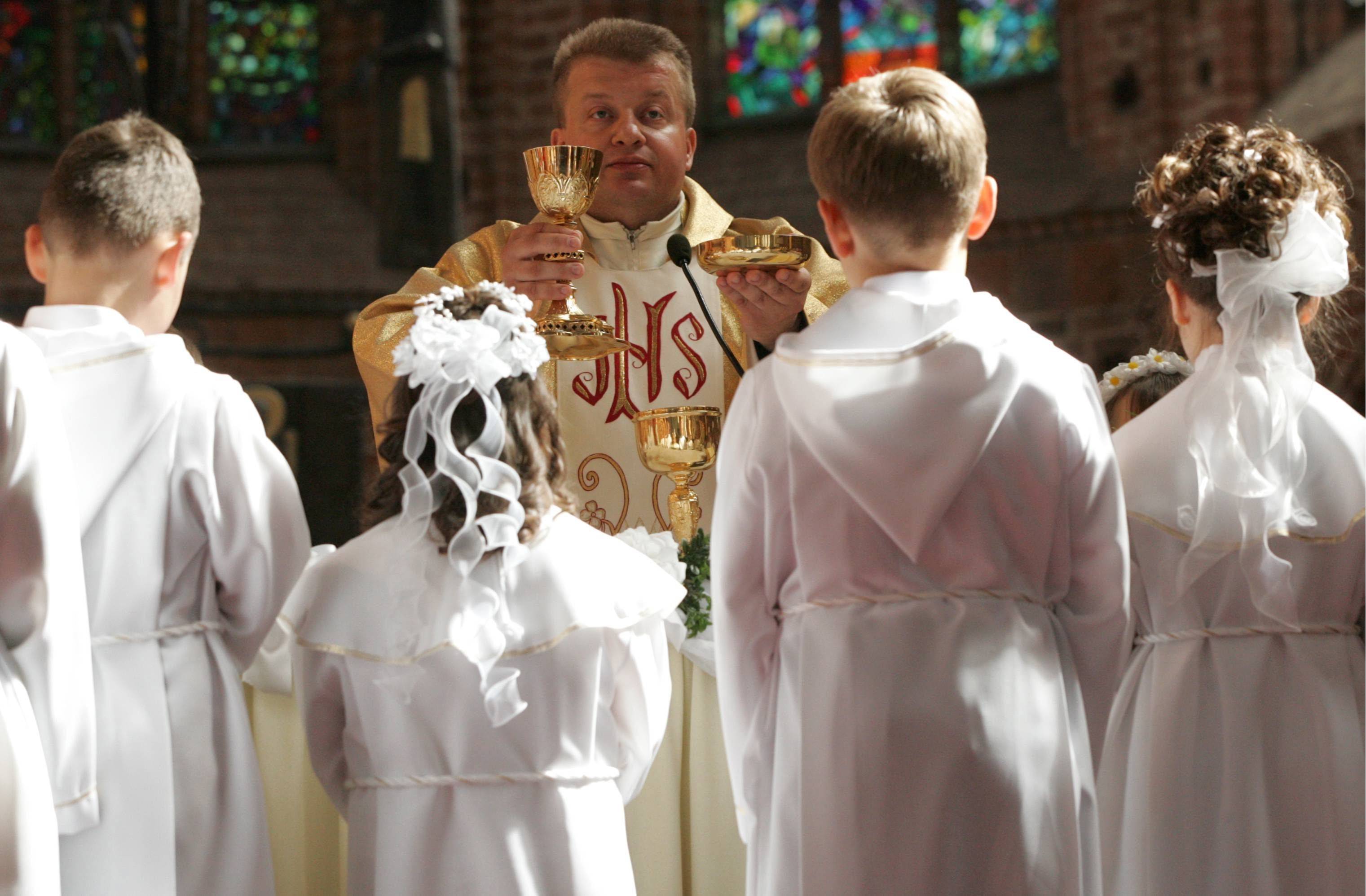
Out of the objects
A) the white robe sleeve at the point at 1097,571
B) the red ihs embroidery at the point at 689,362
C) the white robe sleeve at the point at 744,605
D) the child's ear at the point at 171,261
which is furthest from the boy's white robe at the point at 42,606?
the red ihs embroidery at the point at 689,362

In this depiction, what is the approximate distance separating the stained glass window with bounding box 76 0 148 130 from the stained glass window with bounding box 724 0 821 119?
3.46 m

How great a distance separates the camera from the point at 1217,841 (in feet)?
8.65

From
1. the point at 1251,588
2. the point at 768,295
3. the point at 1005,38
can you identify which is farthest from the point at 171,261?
the point at 1005,38

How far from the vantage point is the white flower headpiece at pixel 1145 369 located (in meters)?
3.32

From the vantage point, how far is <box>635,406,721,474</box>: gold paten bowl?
3018 millimetres

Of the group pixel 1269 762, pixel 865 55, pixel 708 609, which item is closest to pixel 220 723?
pixel 708 609

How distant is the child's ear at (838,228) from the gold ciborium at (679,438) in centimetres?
74

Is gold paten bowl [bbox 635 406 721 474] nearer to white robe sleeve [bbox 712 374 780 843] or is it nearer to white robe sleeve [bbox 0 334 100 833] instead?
white robe sleeve [bbox 712 374 780 843]

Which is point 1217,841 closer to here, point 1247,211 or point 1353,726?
point 1353,726

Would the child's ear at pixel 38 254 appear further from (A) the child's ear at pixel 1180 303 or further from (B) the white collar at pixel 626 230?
(A) the child's ear at pixel 1180 303

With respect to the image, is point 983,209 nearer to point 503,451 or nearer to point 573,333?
point 503,451

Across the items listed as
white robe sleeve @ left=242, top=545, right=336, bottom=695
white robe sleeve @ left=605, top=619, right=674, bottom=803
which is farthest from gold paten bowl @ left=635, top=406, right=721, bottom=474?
white robe sleeve @ left=242, top=545, right=336, bottom=695

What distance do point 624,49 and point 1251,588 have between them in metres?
1.93

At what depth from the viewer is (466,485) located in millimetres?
2441
